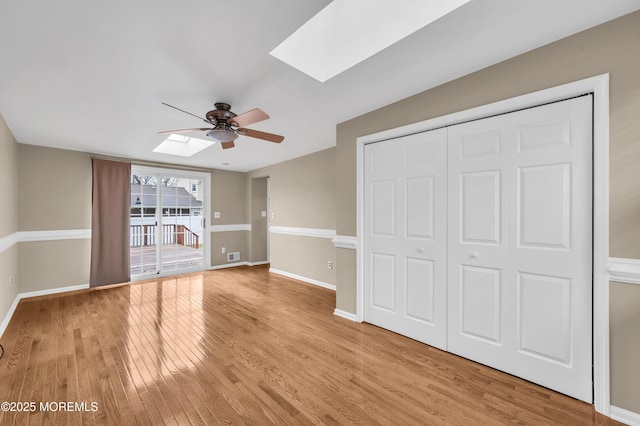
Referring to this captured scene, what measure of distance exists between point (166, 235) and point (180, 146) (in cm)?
195

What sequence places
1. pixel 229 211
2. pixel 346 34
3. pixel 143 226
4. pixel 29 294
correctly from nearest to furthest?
pixel 346 34 → pixel 29 294 → pixel 143 226 → pixel 229 211

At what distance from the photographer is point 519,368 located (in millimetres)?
1987

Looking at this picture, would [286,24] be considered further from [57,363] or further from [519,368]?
[57,363]

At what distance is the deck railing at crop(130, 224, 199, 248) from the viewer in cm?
504

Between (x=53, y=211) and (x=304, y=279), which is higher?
(x=53, y=211)

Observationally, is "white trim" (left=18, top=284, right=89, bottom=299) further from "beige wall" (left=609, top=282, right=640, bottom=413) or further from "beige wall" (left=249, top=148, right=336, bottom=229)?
"beige wall" (left=609, top=282, right=640, bottom=413)

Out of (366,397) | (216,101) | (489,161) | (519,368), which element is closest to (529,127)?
(489,161)

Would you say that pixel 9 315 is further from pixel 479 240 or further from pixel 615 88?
pixel 615 88

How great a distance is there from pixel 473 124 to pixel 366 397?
2352 mm

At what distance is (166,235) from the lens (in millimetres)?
5383

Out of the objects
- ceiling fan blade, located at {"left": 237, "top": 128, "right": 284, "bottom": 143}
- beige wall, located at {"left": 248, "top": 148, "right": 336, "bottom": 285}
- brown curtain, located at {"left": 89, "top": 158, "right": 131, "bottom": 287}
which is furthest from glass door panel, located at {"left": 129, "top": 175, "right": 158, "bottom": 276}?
ceiling fan blade, located at {"left": 237, "top": 128, "right": 284, "bottom": 143}

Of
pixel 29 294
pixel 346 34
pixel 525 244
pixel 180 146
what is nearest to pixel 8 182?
pixel 29 294

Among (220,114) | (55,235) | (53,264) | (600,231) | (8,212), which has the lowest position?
(53,264)

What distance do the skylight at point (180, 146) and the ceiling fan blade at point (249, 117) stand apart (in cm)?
230
